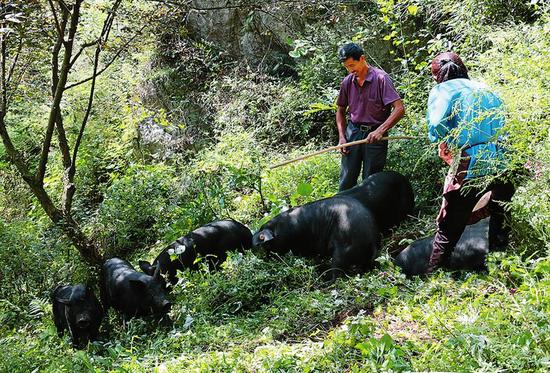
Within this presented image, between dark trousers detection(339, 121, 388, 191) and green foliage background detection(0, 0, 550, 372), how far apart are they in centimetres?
76

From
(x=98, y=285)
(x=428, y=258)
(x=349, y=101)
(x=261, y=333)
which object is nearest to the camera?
(x=261, y=333)

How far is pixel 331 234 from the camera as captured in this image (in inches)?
250

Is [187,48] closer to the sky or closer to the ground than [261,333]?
closer to the sky

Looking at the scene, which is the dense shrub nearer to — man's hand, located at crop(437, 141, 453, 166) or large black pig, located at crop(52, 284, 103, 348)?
large black pig, located at crop(52, 284, 103, 348)

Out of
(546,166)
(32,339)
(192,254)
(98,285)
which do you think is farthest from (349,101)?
(32,339)

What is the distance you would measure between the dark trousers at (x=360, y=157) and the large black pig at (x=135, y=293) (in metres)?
2.53

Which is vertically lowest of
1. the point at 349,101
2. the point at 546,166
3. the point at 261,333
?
the point at 261,333

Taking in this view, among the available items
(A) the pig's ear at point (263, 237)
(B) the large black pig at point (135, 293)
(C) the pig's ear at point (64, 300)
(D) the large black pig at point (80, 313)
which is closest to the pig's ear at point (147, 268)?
(B) the large black pig at point (135, 293)

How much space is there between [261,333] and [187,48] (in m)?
9.05

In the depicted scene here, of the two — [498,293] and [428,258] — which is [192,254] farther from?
[498,293]

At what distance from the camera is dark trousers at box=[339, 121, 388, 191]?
279 inches

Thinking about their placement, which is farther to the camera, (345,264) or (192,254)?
(192,254)

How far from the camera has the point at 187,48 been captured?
42.5 feet

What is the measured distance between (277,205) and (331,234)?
2.06m
